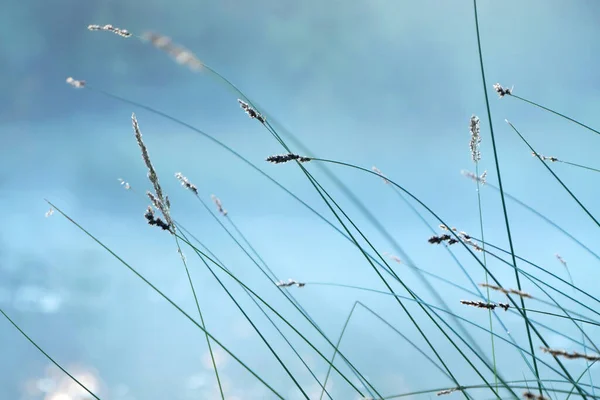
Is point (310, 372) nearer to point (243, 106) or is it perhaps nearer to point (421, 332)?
point (421, 332)

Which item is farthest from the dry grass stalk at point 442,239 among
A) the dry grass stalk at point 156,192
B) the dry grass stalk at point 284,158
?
the dry grass stalk at point 156,192

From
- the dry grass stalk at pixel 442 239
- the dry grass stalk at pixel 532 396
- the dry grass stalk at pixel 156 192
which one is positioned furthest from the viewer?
the dry grass stalk at pixel 156 192

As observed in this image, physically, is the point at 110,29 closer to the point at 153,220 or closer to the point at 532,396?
the point at 153,220

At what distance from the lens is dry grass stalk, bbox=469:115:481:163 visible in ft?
5.47

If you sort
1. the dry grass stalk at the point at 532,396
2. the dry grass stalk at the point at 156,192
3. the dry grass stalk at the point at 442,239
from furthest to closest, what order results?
1. the dry grass stalk at the point at 156,192
2. the dry grass stalk at the point at 442,239
3. the dry grass stalk at the point at 532,396

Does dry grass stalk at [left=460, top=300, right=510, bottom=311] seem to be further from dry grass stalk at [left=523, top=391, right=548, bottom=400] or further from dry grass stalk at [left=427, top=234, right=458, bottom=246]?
dry grass stalk at [left=523, top=391, right=548, bottom=400]

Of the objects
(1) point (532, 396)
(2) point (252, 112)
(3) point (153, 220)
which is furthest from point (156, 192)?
(1) point (532, 396)

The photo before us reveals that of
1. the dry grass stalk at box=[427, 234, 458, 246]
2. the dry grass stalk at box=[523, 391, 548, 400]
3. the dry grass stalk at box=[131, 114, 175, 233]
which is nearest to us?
the dry grass stalk at box=[523, 391, 548, 400]

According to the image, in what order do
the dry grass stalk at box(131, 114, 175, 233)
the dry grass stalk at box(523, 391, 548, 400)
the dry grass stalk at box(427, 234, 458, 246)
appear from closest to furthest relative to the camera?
1. the dry grass stalk at box(523, 391, 548, 400)
2. the dry grass stalk at box(427, 234, 458, 246)
3. the dry grass stalk at box(131, 114, 175, 233)

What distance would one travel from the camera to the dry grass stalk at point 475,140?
1.67m

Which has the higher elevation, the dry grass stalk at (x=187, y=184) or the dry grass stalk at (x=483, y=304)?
the dry grass stalk at (x=187, y=184)

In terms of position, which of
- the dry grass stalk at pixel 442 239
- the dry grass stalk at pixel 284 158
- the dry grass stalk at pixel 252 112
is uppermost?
the dry grass stalk at pixel 252 112

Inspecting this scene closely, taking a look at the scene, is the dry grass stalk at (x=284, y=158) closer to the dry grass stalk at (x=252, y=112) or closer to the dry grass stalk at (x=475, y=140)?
the dry grass stalk at (x=252, y=112)

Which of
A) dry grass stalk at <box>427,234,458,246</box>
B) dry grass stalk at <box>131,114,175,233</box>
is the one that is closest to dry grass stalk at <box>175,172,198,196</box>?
dry grass stalk at <box>131,114,175,233</box>
